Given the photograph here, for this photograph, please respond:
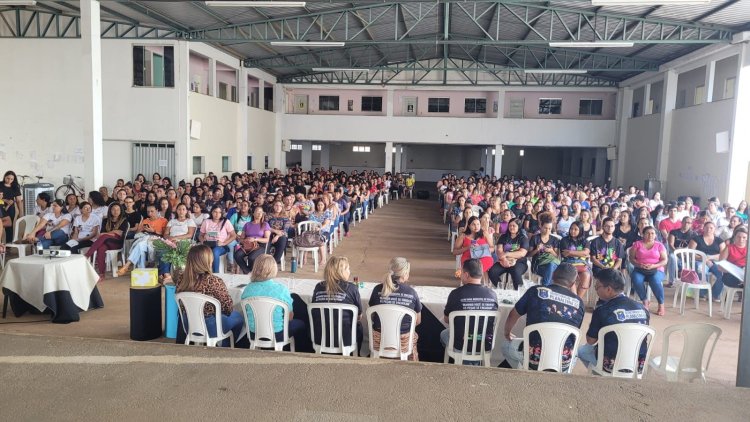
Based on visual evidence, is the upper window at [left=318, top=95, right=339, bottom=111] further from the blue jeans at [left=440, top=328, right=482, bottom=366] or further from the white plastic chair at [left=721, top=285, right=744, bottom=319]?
the blue jeans at [left=440, top=328, right=482, bottom=366]

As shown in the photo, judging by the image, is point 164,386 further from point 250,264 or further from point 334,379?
point 250,264

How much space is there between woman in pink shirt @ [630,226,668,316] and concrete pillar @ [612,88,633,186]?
14.1 m

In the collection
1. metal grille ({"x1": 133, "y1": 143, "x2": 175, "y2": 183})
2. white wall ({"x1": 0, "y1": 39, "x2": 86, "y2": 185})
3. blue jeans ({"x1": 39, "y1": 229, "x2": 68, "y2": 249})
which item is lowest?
blue jeans ({"x1": 39, "y1": 229, "x2": 68, "y2": 249})

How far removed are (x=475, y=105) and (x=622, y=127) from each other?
5.34 metres

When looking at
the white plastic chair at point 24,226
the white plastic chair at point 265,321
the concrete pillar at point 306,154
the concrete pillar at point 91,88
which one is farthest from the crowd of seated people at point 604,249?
the concrete pillar at point 306,154

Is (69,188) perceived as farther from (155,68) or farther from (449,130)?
(449,130)

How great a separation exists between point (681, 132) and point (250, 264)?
12896 millimetres

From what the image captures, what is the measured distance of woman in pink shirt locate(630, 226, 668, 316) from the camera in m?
6.40

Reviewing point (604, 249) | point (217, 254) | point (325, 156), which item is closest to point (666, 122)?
point (604, 249)

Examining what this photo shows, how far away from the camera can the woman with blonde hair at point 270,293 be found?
4051mm

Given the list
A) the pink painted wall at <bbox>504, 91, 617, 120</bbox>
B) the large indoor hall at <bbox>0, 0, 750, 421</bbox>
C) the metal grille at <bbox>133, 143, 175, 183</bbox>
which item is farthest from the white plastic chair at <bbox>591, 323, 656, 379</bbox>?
the pink painted wall at <bbox>504, 91, 617, 120</bbox>

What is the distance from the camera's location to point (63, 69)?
12523 millimetres

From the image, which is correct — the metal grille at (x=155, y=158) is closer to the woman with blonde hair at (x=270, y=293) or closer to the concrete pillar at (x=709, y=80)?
the woman with blonde hair at (x=270, y=293)

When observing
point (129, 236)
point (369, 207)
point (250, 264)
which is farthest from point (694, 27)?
point (129, 236)
